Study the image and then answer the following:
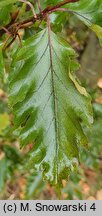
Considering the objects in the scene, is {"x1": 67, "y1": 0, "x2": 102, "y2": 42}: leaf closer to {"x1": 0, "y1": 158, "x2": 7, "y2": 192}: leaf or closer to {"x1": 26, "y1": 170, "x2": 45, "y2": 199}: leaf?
{"x1": 0, "y1": 158, "x2": 7, "y2": 192}: leaf

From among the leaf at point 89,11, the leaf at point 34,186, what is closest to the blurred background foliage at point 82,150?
the leaf at point 34,186

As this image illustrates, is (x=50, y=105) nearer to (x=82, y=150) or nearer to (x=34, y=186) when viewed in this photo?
(x=82, y=150)

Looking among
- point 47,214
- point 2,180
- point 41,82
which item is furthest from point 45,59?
point 2,180

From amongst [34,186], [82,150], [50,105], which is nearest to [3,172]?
[34,186]

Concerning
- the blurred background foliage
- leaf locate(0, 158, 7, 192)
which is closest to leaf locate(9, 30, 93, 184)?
the blurred background foliage

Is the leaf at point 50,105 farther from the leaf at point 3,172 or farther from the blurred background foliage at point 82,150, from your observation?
the leaf at point 3,172

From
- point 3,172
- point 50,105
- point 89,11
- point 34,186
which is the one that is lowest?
point 34,186

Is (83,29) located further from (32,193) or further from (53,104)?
(53,104)
